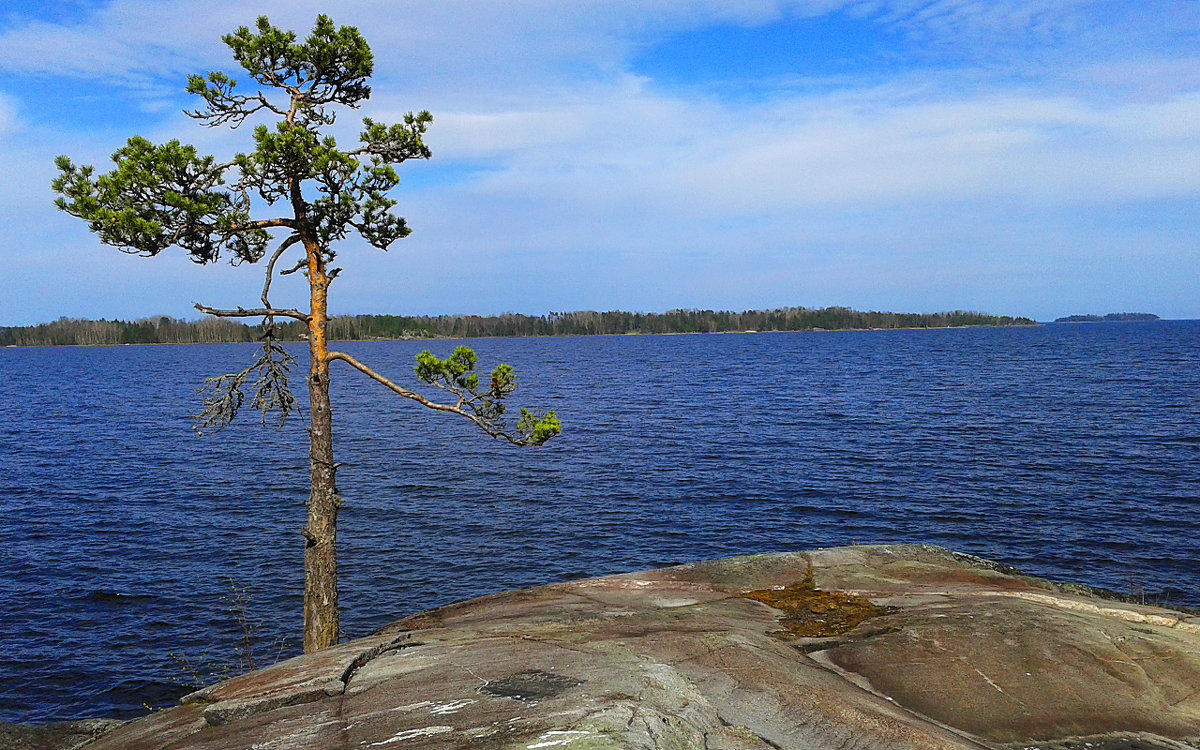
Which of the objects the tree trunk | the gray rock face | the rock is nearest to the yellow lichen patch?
the gray rock face

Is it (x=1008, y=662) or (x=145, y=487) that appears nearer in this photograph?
(x=1008, y=662)

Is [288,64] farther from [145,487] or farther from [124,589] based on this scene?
[145,487]

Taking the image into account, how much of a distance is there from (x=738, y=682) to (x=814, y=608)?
5584 mm

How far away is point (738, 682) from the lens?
391 inches

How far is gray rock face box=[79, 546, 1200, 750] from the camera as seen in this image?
8234mm

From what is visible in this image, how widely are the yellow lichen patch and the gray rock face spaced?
2.6 inches

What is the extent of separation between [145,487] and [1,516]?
5.95 metres

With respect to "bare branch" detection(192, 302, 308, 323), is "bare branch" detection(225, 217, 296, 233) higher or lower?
higher

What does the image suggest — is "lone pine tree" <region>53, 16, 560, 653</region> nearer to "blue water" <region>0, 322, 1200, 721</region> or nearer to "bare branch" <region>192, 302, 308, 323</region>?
"bare branch" <region>192, 302, 308, 323</region>

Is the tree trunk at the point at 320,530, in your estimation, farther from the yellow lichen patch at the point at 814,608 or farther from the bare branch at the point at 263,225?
the yellow lichen patch at the point at 814,608

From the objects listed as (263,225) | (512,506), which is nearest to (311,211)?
(263,225)

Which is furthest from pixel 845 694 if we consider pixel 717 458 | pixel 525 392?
pixel 525 392

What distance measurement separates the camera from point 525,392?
84125 millimetres

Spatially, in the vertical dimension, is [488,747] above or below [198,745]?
above
